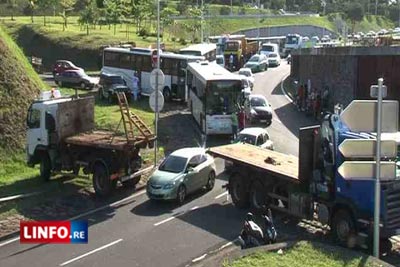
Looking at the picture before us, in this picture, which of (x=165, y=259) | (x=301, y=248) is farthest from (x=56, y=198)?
(x=301, y=248)

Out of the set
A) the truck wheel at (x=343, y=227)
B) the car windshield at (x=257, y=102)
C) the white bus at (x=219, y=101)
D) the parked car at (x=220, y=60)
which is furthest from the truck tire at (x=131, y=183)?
the parked car at (x=220, y=60)

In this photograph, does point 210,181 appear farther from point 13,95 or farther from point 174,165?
point 13,95

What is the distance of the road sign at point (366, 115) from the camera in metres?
10.1

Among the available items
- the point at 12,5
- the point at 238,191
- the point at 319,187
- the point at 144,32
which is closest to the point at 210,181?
the point at 238,191

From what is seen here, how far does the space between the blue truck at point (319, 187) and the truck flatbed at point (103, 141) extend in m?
2.88

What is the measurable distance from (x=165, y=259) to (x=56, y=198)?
6726 millimetres

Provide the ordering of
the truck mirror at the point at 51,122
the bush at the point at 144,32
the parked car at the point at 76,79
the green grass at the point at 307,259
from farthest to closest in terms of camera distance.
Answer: the bush at the point at 144,32, the parked car at the point at 76,79, the truck mirror at the point at 51,122, the green grass at the point at 307,259

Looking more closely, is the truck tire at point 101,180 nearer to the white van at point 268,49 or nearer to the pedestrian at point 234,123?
the pedestrian at point 234,123

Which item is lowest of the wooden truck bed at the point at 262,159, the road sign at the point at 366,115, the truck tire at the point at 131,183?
the truck tire at the point at 131,183

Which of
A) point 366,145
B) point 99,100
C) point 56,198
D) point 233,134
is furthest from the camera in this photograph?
point 99,100

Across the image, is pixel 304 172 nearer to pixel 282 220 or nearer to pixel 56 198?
pixel 282 220

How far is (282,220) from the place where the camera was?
18062 mm

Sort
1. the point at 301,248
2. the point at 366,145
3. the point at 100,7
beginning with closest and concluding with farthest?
the point at 366,145, the point at 301,248, the point at 100,7

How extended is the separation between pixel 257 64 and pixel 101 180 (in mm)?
42881
